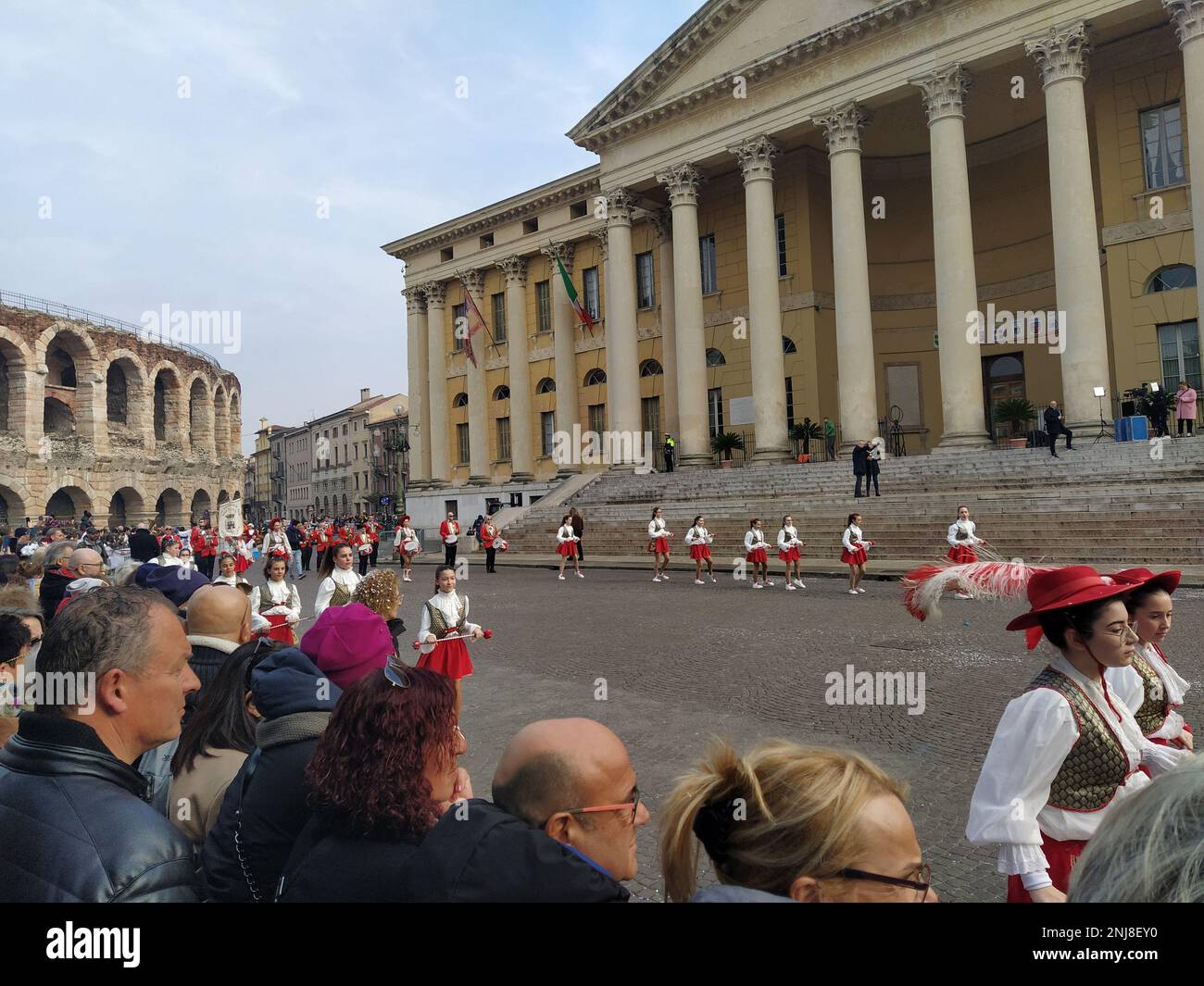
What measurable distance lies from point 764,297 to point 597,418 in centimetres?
1223

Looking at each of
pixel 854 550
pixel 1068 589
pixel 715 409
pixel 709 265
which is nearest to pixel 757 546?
pixel 854 550

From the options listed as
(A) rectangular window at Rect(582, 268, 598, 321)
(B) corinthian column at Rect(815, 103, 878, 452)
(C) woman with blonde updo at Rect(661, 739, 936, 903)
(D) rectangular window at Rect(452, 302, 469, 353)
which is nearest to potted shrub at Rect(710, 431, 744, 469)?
(B) corinthian column at Rect(815, 103, 878, 452)

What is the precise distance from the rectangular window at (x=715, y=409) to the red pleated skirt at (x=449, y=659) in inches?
1157

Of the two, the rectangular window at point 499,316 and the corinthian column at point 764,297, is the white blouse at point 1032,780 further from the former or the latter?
the rectangular window at point 499,316

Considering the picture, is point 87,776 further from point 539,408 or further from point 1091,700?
point 539,408

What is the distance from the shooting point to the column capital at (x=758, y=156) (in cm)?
3000

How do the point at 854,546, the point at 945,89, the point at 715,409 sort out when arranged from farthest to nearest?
the point at 715,409 → the point at 945,89 → the point at 854,546

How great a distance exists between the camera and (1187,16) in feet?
71.1

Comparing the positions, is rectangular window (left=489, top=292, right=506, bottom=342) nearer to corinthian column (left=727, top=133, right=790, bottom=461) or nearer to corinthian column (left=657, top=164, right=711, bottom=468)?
corinthian column (left=657, top=164, right=711, bottom=468)

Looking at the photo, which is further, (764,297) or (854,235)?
(764,297)

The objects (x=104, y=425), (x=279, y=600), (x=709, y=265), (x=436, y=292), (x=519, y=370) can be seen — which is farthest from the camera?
(x=104, y=425)

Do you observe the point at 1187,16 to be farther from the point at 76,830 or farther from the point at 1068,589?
the point at 76,830

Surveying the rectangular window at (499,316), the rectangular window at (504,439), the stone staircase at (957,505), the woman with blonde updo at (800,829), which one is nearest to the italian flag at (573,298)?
the rectangular window at (499,316)

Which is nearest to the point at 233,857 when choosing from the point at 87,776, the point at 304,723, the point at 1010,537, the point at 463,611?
the point at 304,723
